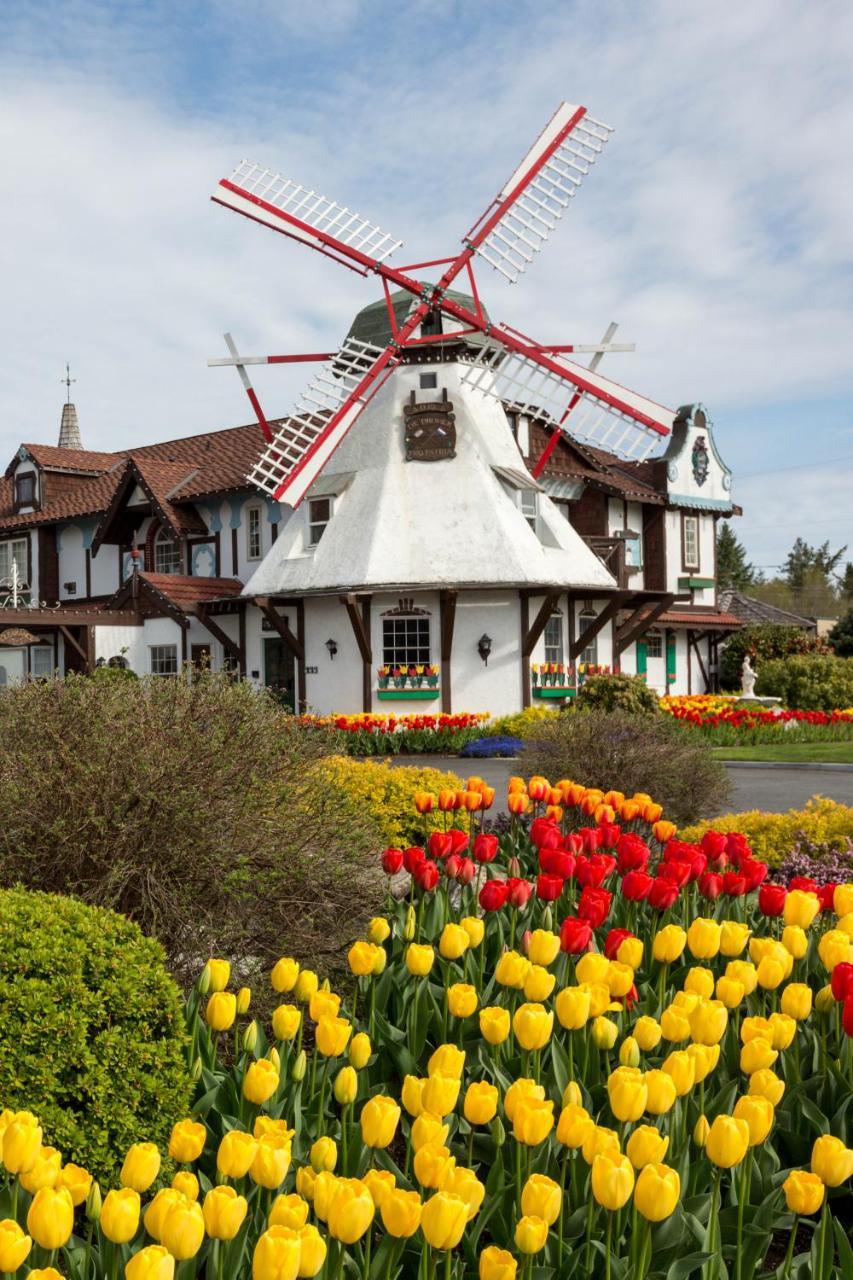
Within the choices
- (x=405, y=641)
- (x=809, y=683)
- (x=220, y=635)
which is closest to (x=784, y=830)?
(x=405, y=641)

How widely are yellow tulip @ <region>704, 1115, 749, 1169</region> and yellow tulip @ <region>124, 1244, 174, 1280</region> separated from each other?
3.68 ft

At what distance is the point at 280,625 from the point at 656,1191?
24.7 m

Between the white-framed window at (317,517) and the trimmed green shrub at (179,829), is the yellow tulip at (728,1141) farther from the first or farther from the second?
the white-framed window at (317,517)

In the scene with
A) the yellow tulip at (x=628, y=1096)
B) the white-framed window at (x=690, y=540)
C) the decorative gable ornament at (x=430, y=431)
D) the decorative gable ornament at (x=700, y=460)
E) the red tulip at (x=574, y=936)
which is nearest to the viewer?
the yellow tulip at (x=628, y=1096)

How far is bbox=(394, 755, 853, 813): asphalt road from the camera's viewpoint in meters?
14.2

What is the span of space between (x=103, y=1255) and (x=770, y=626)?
37.7 m

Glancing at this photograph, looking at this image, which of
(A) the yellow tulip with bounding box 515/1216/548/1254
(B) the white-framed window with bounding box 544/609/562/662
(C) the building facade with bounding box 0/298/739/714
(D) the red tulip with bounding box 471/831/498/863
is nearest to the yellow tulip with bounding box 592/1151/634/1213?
(A) the yellow tulip with bounding box 515/1216/548/1254

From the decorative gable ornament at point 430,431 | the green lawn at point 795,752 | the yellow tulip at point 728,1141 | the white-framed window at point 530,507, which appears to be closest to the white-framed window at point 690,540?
the white-framed window at point 530,507

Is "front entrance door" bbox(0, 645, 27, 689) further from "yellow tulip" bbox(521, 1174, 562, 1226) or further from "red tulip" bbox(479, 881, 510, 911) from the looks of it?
"yellow tulip" bbox(521, 1174, 562, 1226)

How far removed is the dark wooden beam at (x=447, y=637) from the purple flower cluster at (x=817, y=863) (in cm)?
1698

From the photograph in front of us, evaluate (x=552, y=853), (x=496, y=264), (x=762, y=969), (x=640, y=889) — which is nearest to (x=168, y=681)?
(x=552, y=853)

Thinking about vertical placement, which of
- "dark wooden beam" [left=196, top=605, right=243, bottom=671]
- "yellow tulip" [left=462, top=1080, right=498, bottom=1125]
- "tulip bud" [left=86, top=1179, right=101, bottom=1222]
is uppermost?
"dark wooden beam" [left=196, top=605, right=243, bottom=671]

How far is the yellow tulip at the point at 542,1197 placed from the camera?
2.15 m

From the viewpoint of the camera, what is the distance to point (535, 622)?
2566cm
